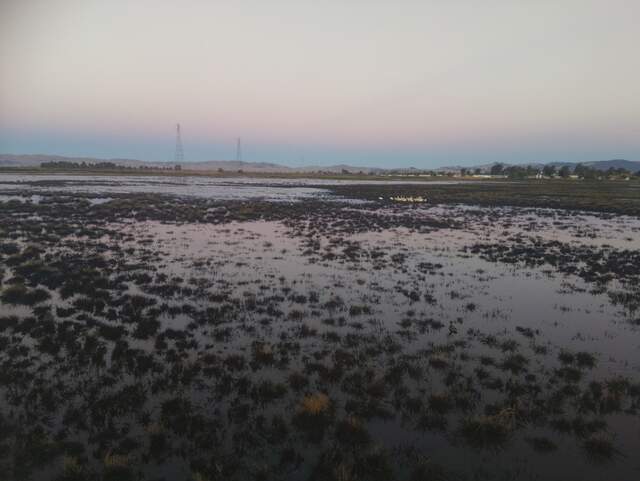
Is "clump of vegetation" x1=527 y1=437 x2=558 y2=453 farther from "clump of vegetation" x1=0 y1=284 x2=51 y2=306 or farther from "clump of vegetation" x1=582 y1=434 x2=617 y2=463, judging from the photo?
"clump of vegetation" x1=0 y1=284 x2=51 y2=306

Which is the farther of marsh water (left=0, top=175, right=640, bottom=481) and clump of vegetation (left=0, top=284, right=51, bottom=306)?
clump of vegetation (left=0, top=284, right=51, bottom=306)

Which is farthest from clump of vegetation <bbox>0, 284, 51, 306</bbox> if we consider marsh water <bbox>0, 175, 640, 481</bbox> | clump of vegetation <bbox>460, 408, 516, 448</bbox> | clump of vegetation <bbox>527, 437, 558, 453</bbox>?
clump of vegetation <bbox>527, 437, 558, 453</bbox>

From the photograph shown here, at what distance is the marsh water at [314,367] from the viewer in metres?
7.60

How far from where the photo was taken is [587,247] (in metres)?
30.5

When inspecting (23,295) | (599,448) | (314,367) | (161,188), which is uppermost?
(161,188)

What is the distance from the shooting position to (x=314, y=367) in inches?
431

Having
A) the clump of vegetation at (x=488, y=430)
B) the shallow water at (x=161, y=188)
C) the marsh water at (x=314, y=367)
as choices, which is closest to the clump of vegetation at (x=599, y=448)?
the marsh water at (x=314, y=367)

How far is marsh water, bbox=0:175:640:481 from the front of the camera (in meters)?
7.60

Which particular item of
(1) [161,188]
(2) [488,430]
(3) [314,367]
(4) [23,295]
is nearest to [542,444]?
(2) [488,430]

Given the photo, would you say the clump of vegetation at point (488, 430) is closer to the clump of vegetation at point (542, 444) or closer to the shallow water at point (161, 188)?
the clump of vegetation at point (542, 444)

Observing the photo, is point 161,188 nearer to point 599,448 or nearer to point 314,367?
point 314,367

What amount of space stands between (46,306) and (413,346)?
12.6 metres

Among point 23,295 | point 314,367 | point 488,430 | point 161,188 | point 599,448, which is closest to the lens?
point 599,448

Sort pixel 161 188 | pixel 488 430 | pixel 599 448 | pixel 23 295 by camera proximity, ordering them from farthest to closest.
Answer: pixel 161 188, pixel 23 295, pixel 488 430, pixel 599 448
